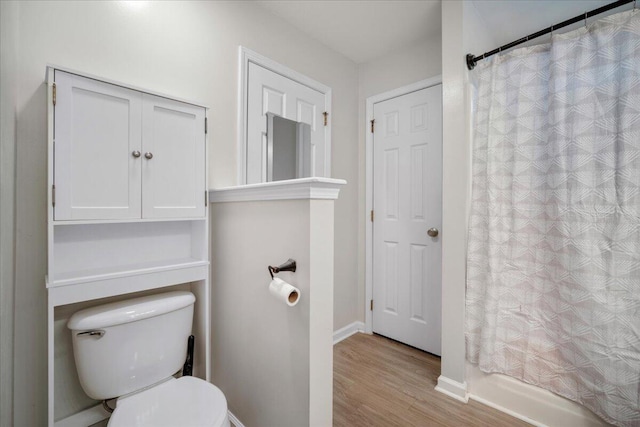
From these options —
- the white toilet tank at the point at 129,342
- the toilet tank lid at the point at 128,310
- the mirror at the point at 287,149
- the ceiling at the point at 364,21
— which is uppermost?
the ceiling at the point at 364,21

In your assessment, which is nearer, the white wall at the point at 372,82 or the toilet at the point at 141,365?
the toilet at the point at 141,365

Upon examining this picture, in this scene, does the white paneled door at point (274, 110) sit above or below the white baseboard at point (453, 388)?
above

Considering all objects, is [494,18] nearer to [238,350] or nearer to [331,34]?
[331,34]

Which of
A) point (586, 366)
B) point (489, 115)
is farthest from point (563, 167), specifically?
point (586, 366)

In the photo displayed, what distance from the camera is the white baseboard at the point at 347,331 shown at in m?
2.41

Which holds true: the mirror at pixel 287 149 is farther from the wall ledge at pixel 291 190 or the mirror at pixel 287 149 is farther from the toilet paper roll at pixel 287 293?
the toilet paper roll at pixel 287 293

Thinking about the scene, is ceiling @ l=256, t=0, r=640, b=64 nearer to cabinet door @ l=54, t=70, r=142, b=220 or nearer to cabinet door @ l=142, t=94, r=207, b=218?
cabinet door @ l=142, t=94, r=207, b=218

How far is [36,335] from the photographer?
1159 millimetres

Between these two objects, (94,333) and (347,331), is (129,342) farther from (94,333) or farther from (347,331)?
(347,331)

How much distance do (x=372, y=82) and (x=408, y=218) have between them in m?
1.33

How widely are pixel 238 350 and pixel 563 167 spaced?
1.92m

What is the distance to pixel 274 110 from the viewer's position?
1976mm

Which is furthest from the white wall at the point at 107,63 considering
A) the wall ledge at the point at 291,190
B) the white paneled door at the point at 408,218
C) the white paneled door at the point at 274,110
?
the white paneled door at the point at 408,218

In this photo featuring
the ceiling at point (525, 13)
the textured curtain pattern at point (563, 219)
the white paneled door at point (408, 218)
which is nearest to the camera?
the textured curtain pattern at point (563, 219)
